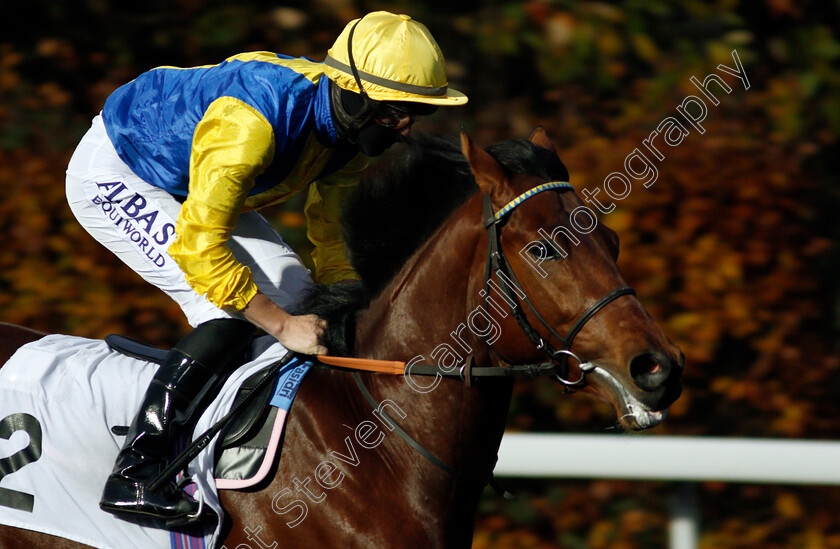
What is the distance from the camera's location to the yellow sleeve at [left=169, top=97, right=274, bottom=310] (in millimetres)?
2307

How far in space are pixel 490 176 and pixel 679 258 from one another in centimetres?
211

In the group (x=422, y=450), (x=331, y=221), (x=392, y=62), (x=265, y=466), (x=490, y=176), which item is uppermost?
(x=392, y=62)

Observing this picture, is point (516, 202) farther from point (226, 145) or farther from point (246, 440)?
point (246, 440)

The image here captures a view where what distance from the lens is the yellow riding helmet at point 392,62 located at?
7.89 ft

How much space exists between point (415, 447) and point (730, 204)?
240 centimetres

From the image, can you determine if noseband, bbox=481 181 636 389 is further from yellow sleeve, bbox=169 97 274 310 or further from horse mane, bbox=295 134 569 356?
yellow sleeve, bbox=169 97 274 310

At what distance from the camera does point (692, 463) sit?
320 cm

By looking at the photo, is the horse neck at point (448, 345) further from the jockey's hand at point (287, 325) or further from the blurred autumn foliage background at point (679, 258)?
the blurred autumn foliage background at point (679, 258)

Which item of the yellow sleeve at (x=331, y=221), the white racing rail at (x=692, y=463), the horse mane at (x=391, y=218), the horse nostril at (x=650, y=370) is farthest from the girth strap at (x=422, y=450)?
the white racing rail at (x=692, y=463)

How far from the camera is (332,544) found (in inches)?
91.4

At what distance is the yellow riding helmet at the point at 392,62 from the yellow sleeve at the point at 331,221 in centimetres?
62

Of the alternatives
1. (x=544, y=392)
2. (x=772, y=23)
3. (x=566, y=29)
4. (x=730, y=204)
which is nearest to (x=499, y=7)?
(x=566, y=29)

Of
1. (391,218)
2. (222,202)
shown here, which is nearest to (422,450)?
(391,218)

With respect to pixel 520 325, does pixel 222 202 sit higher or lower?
higher
